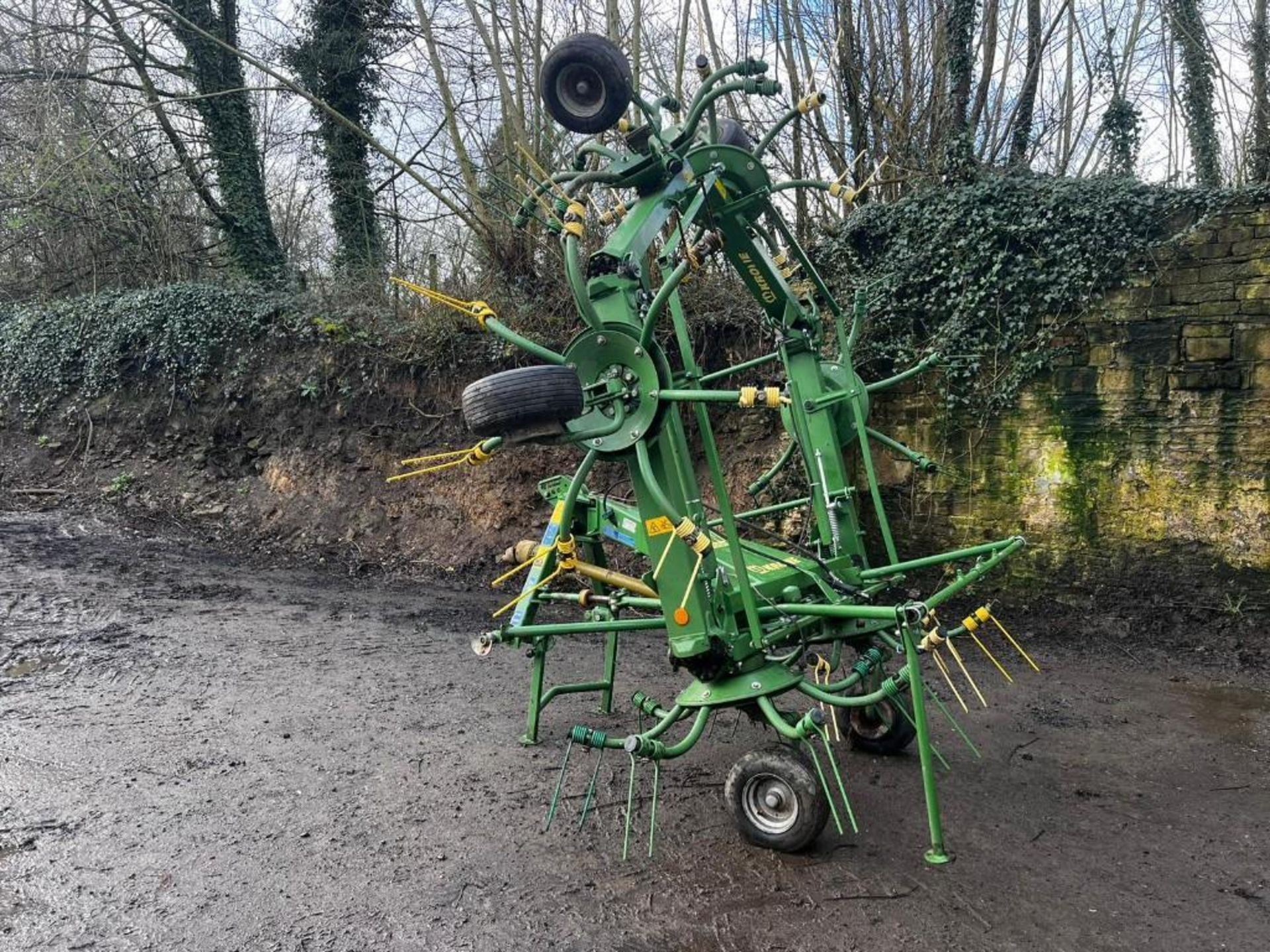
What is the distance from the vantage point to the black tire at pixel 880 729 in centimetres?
399

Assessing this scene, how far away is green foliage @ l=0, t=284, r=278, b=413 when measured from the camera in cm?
1056

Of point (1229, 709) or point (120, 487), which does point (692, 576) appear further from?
point (120, 487)

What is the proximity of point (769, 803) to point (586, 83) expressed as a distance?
9.26 feet

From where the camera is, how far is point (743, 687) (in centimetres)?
322

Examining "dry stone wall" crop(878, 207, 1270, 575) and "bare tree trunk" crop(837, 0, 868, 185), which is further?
"bare tree trunk" crop(837, 0, 868, 185)

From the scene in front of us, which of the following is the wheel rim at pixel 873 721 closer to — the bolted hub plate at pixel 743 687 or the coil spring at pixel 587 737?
the bolted hub plate at pixel 743 687

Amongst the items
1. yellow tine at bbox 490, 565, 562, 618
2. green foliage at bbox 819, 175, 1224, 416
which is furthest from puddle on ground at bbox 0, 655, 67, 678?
green foliage at bbox 819, 175, 1224, 416

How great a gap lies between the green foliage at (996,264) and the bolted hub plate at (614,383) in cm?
442

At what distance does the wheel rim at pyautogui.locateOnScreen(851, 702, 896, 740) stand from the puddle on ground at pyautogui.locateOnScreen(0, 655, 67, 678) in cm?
486

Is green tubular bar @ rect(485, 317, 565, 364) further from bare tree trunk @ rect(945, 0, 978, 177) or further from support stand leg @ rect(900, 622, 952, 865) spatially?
bare tree trunk @ rect(945, 0, 978, 177)

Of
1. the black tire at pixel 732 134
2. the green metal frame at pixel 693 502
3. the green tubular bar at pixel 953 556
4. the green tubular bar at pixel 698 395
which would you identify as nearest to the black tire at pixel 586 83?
the green metal frame at pixel 693 502

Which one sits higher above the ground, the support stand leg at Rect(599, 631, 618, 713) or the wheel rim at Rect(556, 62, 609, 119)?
the wheel rim at Rect(556, 62, 609, 119)

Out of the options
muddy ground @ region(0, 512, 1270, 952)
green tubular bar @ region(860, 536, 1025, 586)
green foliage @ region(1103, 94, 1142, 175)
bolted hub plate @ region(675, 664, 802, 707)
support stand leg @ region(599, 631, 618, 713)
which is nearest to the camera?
muddy ground @ region(0, 512, 1270, 952)

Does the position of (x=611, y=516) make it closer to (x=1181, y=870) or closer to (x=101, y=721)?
(x=1181, y=870)
